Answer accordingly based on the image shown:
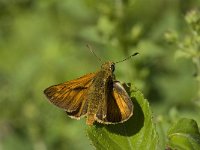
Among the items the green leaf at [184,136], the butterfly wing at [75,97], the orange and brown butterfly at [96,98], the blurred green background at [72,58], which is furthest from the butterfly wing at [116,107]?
the blurred green background at [72,58]

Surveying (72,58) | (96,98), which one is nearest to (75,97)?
(96,98)

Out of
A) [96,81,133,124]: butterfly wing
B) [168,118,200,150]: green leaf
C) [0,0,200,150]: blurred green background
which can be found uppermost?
[0,0,200,150]: blurred green background

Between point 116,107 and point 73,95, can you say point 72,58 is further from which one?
point 116,107

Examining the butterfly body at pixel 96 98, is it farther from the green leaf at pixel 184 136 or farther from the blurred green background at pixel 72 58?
the blurred green background at pixel 72 58

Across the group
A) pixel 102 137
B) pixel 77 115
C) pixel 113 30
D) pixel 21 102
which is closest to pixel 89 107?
pixel 77 115

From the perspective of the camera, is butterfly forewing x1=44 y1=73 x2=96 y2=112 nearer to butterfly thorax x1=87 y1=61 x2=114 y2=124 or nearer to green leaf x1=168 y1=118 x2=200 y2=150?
butterfly thorax x1=87 y1=61 x2=114 y2=124

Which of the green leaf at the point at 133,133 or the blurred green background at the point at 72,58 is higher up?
the blurred green background at the point at 72,58

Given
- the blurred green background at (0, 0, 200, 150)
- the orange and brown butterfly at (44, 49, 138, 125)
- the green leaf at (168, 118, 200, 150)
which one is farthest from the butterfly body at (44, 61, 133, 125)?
the blurred green background at (0, 0, 200, 150)
